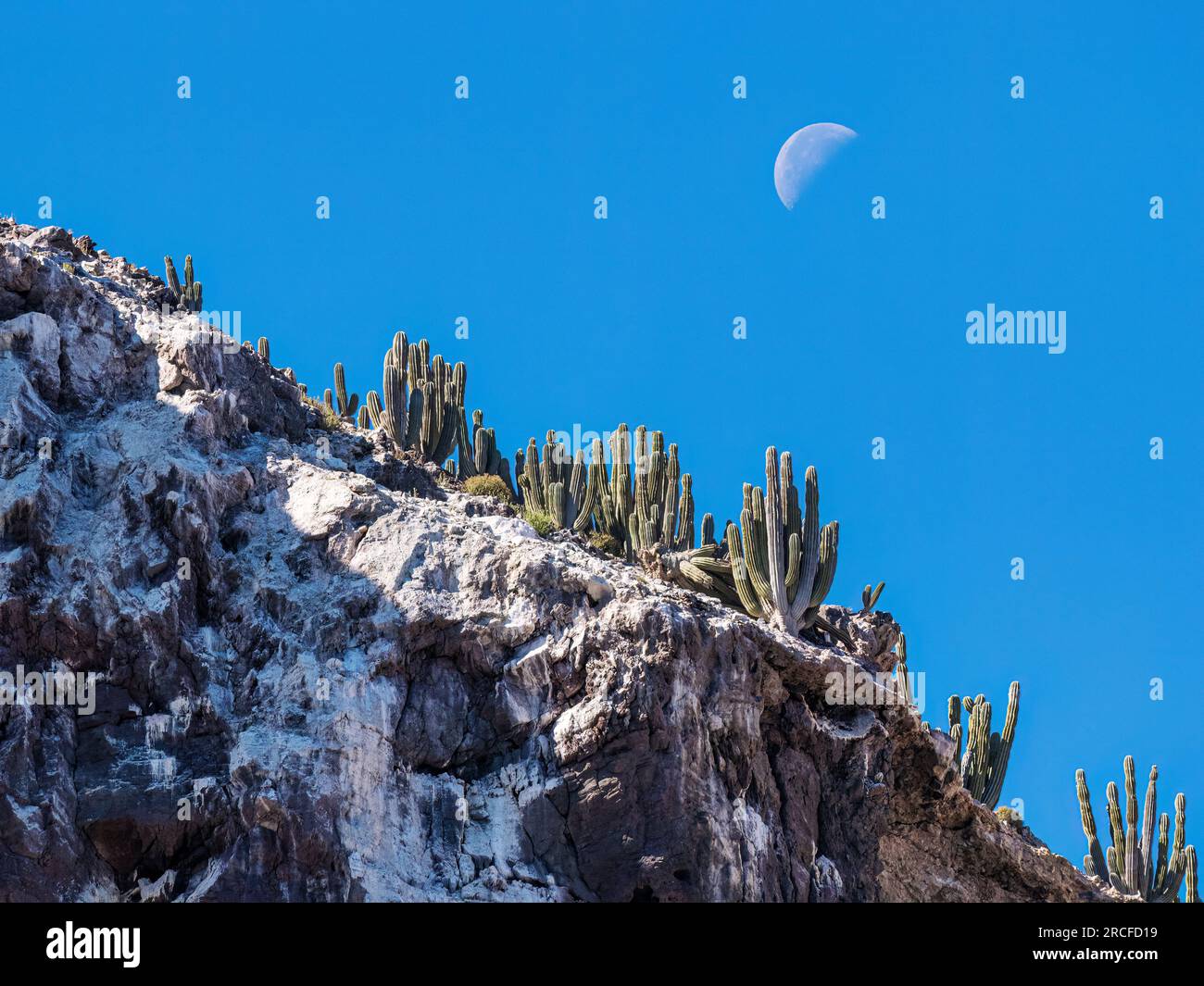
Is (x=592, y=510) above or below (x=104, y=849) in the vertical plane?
above

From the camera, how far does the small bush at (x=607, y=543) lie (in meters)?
29.4

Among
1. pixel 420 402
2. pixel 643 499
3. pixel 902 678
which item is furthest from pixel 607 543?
pixel 902 678

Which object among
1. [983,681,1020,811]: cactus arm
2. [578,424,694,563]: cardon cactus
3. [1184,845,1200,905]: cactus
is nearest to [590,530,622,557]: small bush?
[578,424,694,563]: cardon cactus

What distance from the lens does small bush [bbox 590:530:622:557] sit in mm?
29375

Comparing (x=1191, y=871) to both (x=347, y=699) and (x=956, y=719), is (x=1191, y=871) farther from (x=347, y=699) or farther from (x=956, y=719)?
(x=347, y=699)

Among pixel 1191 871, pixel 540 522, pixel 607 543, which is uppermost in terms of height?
pixel 540 522

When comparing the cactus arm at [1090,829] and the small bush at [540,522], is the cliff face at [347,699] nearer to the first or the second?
the small bush at [540,522]

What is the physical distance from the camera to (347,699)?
20203 millimetres

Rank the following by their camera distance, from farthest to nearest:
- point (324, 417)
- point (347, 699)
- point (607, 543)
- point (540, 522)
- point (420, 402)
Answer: point (420, 402), point (607, 543), point (540, 522), point (324, 417), point (347, 699)

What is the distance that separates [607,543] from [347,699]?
32.8 ft
